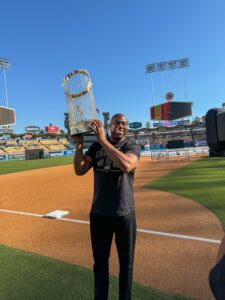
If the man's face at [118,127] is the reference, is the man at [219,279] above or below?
below

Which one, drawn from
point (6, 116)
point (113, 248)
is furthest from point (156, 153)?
point (113, 248)

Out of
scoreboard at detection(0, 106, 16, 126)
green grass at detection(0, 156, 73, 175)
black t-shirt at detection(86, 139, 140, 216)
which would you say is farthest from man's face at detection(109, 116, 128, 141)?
scoreboard at detection(0, 106, 16, 126)

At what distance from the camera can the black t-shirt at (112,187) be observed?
343 centimetres

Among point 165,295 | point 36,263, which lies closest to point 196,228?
point 165,295

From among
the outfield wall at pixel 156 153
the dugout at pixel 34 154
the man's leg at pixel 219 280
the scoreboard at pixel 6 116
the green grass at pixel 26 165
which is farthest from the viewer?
the dugout at pixel 34 154

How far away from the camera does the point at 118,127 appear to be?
11.5 ft

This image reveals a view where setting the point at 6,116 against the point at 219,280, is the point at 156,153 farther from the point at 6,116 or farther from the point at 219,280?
the point at 219,280

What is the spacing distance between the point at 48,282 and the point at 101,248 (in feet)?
4.59

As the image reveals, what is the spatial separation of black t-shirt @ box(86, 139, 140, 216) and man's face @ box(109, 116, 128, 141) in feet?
0.33

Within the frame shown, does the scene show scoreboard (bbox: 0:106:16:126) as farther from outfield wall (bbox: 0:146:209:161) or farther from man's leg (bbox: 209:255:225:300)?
man's leg (bbox: 209:255:225:300)

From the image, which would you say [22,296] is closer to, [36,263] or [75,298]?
[75,298]

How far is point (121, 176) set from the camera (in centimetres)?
347

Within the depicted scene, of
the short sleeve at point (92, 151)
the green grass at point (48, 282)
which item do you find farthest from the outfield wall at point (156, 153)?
the short sleeve at point (92, 151)

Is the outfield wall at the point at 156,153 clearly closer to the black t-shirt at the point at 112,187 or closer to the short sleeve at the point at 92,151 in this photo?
the short sleeve at the point at 92,151
